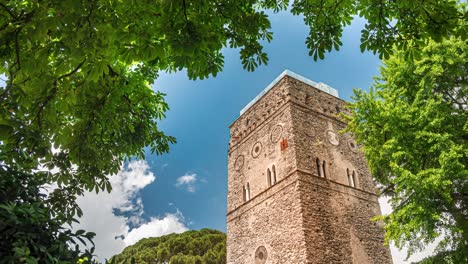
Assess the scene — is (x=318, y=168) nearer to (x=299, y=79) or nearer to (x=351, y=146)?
(x=351, y=146)

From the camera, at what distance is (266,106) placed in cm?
1816

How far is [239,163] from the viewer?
60.3ft

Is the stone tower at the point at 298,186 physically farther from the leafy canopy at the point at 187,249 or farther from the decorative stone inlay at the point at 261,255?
the leafy canopy at the point at 187,249

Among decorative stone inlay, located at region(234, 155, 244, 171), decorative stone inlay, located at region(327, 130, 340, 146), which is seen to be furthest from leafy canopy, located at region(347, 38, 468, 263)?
decorative stone inlay, located at region(234, 155, 244, 171)

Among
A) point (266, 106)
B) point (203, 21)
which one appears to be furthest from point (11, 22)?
point (266, 106)

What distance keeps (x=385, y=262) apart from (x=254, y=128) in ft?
29.5

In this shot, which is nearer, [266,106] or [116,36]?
[116,36]

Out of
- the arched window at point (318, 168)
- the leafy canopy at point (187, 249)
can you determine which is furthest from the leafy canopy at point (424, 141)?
the leafy canopy at point (187, 249)

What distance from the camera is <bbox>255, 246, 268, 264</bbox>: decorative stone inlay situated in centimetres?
1421

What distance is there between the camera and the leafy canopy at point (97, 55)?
2.79m

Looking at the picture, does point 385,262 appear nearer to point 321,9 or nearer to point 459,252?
point 459,252

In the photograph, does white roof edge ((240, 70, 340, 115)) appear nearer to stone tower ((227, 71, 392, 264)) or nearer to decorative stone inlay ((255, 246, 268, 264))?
stone tower ((227, 71, 392, 264))

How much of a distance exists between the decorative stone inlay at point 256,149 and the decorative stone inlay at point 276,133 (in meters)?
0.92

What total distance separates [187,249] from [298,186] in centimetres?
2165
